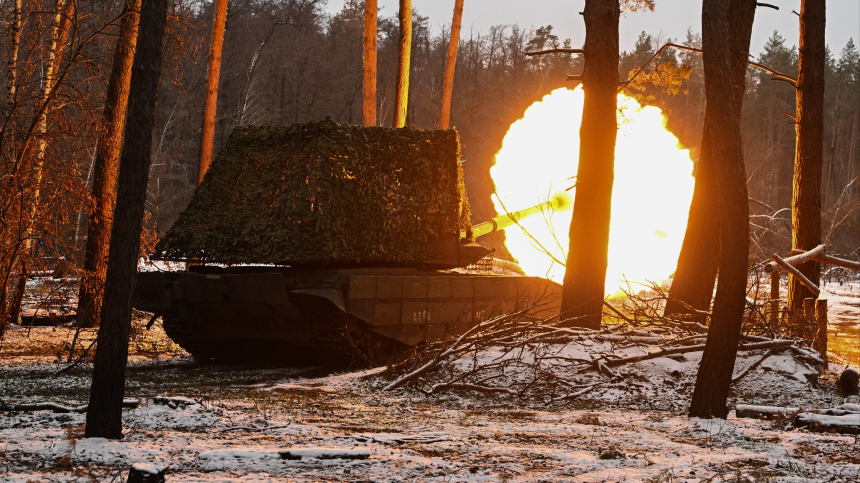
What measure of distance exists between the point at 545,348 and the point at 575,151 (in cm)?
590

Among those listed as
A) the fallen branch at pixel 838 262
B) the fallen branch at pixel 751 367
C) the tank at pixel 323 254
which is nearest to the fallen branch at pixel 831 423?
the fallen branch at pixel 751 367

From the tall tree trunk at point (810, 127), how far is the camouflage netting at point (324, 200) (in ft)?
17.2

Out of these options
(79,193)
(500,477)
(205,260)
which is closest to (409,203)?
(205,260)

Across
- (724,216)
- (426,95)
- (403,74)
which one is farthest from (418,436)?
(426,95)

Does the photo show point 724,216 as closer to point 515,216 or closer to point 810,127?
point 810,127

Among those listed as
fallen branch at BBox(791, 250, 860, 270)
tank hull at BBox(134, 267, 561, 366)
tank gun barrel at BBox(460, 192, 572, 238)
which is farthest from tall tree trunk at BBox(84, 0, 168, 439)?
fallen branch at BBox(791, 250, 860, 270)

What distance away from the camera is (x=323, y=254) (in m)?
10.4

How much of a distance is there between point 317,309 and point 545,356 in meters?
3.22

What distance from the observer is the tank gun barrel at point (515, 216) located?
1365 cm

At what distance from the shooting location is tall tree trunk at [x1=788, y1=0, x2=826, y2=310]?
478 inches

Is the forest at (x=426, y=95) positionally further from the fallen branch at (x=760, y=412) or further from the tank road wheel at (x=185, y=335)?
the fallen branch at (x=760, y=412)

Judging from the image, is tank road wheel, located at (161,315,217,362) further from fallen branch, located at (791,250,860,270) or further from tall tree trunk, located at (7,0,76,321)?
fallen branch, located at (791,250,860,270)

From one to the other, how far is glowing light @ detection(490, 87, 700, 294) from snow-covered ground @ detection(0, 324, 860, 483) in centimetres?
513

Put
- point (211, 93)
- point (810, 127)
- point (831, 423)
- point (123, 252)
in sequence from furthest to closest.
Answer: point (211, 93), point (810, 127), point (831, 423), point (123, 252)
